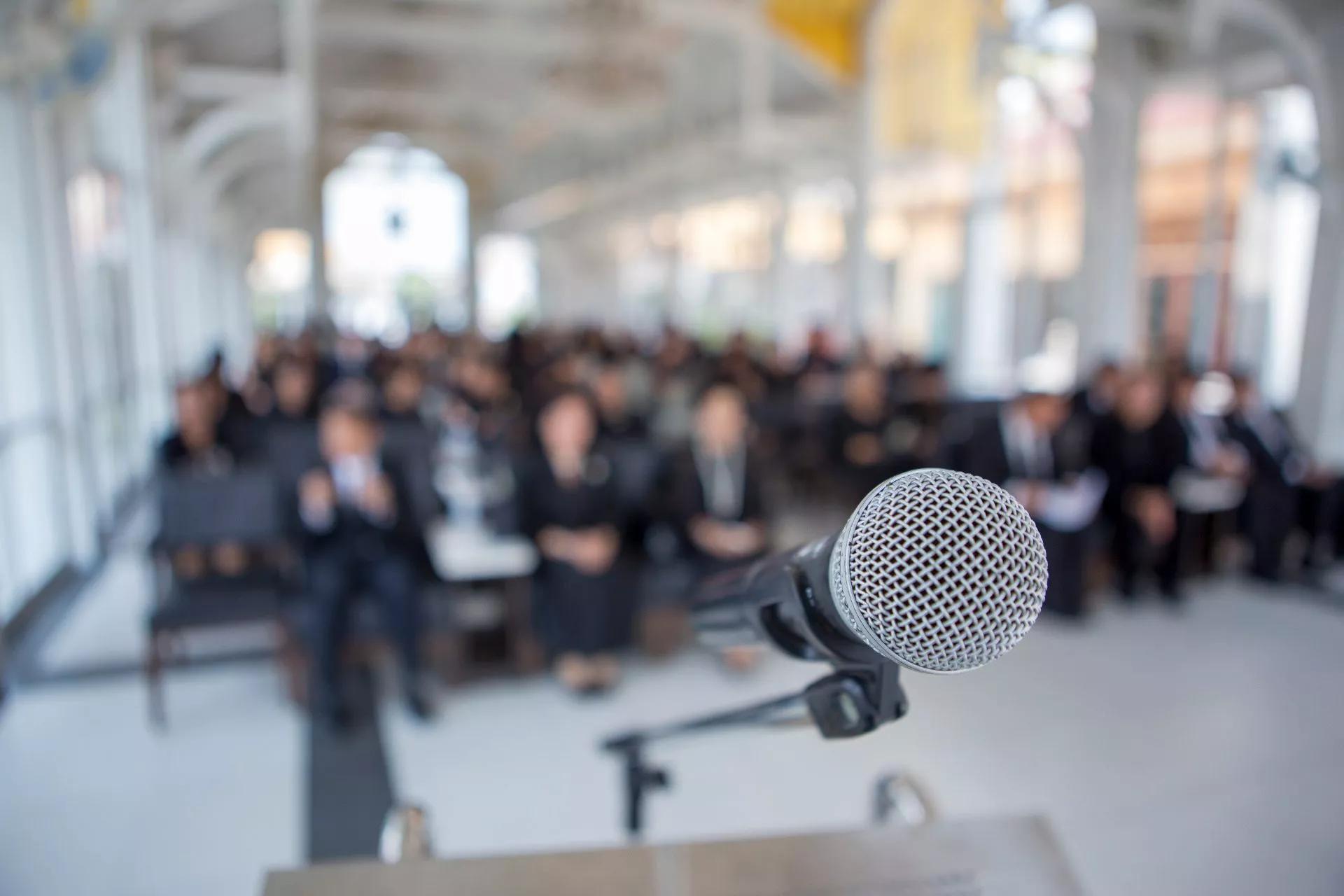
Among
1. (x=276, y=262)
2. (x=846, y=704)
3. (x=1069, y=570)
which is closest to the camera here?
(x=846, y=704)

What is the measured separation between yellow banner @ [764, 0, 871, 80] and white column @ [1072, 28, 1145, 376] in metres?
3.02

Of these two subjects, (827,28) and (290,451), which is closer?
(290,451)

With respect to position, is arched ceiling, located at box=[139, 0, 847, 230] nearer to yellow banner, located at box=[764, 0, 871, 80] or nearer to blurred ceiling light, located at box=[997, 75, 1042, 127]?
yellow banner, located at box=[764, 0, 871, 80]

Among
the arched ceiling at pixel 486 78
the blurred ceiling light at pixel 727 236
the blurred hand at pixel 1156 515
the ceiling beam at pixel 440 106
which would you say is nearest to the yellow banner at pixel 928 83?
the arched ceiling at pixel 486 78

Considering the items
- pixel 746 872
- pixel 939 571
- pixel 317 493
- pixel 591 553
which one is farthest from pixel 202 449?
pixel 939 571

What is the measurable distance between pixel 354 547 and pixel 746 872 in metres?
3.43

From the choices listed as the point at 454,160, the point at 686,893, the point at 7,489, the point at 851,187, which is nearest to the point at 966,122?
the point at 851,187

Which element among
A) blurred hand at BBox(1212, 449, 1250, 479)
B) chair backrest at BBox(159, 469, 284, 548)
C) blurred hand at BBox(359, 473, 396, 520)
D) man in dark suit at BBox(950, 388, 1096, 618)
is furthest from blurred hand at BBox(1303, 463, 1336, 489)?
chair backrest at BBox(159, 469, 284, 548)

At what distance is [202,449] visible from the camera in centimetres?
589

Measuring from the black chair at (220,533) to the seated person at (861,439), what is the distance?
4517 mm

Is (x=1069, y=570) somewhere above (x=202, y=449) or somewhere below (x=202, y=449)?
below

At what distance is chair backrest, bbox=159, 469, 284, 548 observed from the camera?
4.41 metres

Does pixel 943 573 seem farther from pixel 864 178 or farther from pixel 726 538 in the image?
pixel 864 178

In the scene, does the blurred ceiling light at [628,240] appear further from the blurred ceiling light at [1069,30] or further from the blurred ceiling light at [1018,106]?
the blurred ceiling light at [1069,30]
